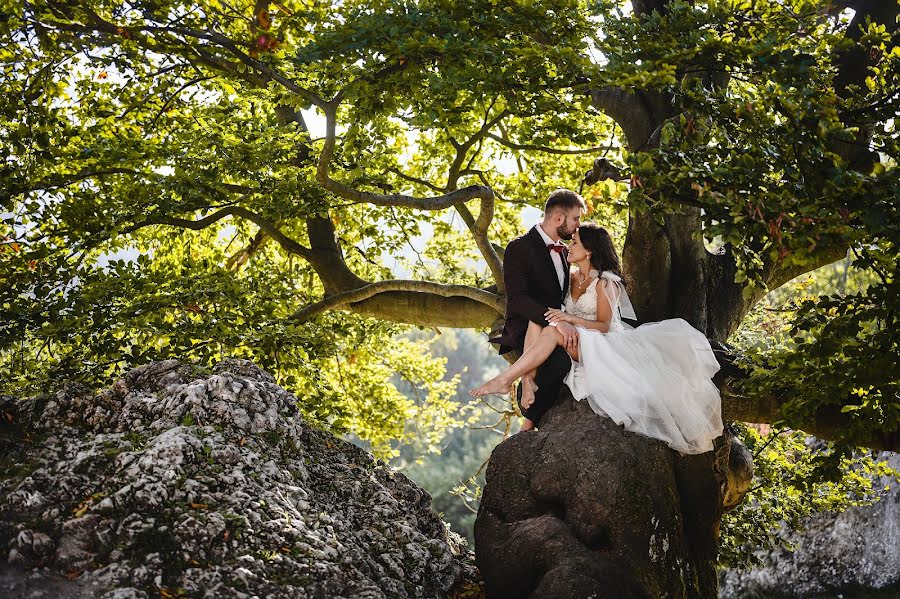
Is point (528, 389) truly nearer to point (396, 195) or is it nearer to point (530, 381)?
point (530, 381)

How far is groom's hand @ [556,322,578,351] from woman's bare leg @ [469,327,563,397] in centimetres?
4

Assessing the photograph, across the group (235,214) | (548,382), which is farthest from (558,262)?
(235,214)

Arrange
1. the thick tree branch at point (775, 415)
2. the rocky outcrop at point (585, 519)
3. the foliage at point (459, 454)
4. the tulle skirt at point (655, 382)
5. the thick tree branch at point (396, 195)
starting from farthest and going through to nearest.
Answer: the foliage at point (459, 454)
the thick tree branch at point (396, 195)
the thick tree branch at point (775, 415)
the tulle skirt at point (655, 382)
the rocky outcrop at point (585, 519)

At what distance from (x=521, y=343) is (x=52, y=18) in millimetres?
7201

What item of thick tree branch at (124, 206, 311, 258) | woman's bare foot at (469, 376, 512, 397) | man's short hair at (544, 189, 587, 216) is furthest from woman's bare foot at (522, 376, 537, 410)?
thick tree branch at (124, 206, 311, 258)

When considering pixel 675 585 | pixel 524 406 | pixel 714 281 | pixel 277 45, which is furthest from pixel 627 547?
pixel 277 45

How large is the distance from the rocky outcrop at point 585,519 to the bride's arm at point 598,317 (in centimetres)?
80

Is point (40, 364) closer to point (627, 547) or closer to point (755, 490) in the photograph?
point (627, 547)

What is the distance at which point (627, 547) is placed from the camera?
18.1 ft

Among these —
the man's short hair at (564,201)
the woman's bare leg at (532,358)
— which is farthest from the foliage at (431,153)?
the woman's bare leg at (532,358)

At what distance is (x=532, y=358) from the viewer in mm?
6891

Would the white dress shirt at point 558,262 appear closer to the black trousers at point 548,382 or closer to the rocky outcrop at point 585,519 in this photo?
the black trousers at point 548,382

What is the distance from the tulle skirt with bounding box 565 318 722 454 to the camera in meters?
6.38

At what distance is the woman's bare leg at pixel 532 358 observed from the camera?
6883 mm
